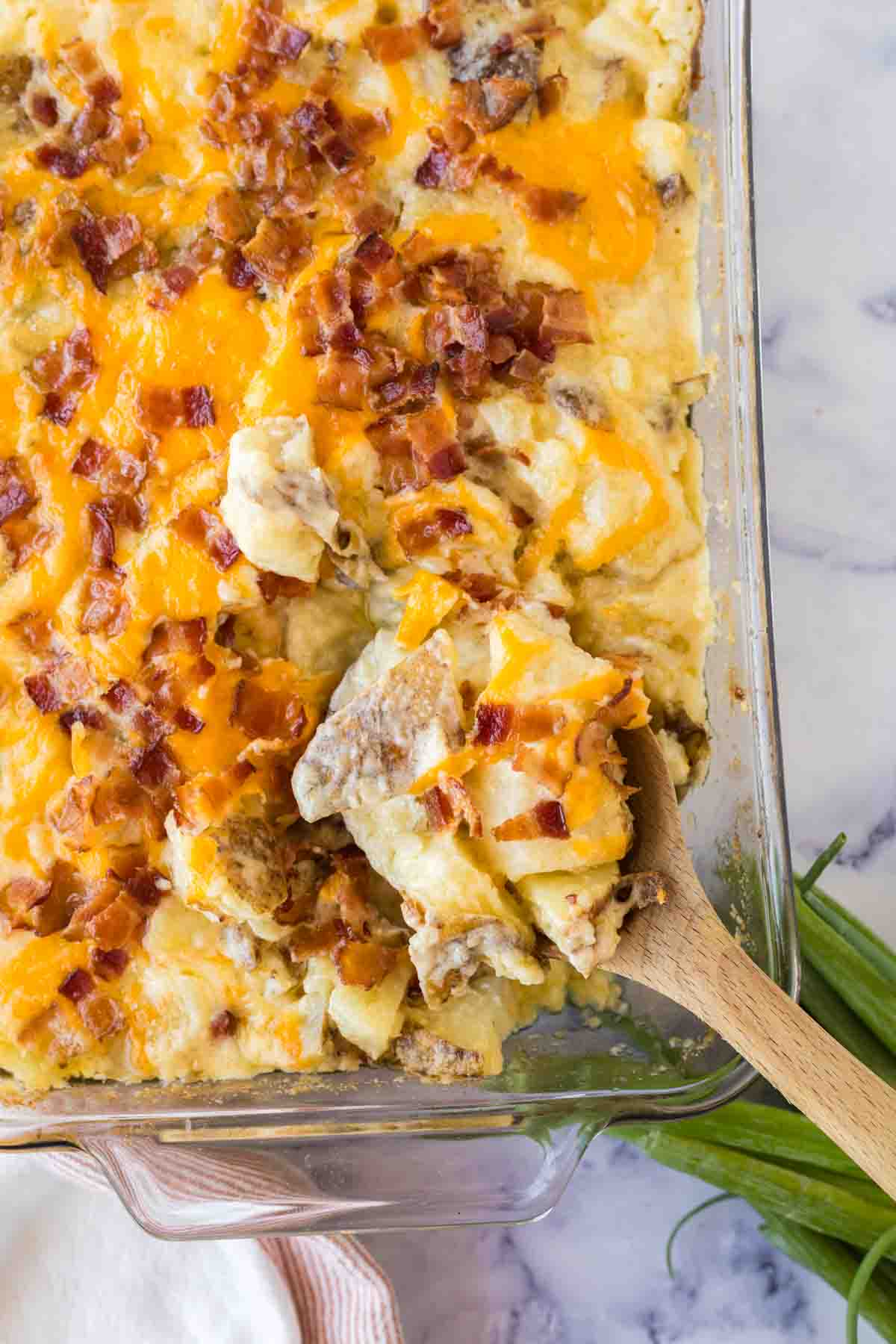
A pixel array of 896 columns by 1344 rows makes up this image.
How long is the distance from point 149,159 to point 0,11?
34cm

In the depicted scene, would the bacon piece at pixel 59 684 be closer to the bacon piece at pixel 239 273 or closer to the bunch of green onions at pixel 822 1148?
the bacon piece at pixel 239 273

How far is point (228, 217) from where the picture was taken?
6.89 ft

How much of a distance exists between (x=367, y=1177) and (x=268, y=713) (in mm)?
757

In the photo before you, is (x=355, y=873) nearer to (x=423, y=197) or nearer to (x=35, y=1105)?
(x=35, y=1105)

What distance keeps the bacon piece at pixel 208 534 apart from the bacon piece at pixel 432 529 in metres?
0.25

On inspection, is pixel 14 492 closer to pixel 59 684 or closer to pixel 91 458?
pixel 91 458

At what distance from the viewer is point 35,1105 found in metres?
2.09

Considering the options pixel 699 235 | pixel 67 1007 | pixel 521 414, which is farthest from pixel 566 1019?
pixel 699 235

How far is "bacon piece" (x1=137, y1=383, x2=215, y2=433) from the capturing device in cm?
203

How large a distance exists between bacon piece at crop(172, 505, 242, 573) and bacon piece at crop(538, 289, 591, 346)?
0.56 metres

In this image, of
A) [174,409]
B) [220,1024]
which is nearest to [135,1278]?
[220,1024]

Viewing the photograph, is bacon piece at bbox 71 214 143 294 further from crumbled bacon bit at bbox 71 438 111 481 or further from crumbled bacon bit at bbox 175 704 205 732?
crumbled bacon bit at bbox 175 704 205 732

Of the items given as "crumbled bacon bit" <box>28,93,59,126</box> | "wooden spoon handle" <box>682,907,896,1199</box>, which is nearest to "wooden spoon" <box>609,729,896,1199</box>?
"wooden spoon handle" <box>682,907,896,1199</box>

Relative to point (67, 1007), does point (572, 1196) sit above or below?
below
